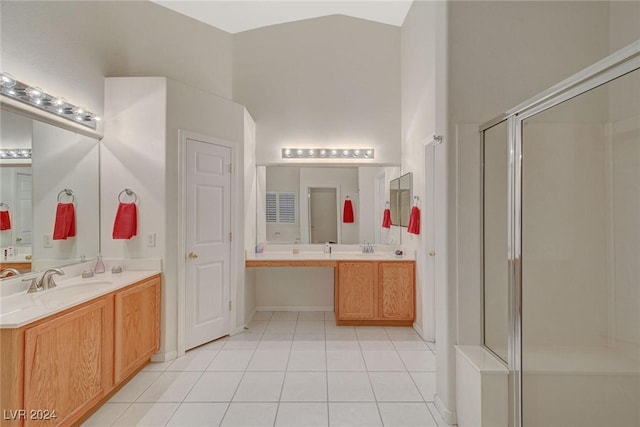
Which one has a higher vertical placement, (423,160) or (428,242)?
(423,160)

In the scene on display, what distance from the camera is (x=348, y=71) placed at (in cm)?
430

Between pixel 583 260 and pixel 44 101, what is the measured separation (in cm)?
378

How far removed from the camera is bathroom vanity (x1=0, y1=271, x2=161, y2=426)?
61.7 inches

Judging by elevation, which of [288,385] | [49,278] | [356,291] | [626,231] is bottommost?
[288,385]

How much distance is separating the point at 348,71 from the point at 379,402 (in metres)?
3.90

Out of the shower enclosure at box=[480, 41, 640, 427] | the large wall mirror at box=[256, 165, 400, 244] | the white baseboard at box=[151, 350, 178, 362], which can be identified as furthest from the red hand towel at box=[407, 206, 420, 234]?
the white baseboard at box=[151, 350, 178, 362]

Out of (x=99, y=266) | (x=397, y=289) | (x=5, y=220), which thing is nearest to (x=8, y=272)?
(x=5, y=220)

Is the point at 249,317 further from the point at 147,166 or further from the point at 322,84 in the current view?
the point at 322,84

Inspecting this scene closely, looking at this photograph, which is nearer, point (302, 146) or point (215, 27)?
point (215, 27)

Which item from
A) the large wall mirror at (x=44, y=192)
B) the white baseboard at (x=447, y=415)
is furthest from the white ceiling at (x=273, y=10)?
the white baseboard at (x=447, y=415)

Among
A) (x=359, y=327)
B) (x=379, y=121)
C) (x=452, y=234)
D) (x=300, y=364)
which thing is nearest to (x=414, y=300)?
(x=359, y=327)

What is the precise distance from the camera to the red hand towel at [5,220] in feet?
6.81

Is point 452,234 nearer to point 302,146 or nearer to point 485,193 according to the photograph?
point 485,193

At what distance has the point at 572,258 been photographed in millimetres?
1810
